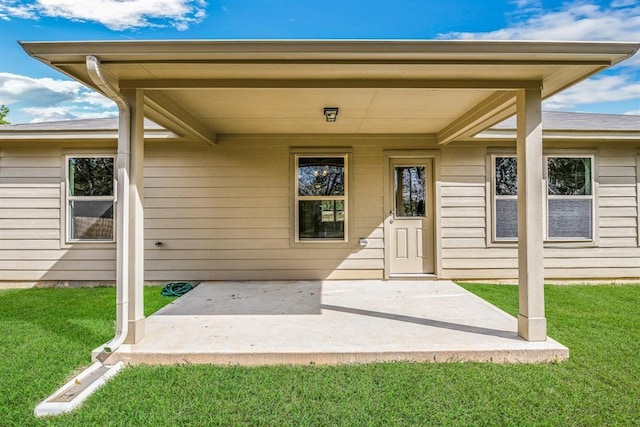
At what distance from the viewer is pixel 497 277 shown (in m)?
5.59

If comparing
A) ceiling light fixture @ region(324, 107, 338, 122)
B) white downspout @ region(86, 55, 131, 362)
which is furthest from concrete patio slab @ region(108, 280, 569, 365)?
ceiling light fixture @ region(324, 107, 338, 122)

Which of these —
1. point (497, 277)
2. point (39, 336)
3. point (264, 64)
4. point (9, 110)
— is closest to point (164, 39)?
point (264, 64)

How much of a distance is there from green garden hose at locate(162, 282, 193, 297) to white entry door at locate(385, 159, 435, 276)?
305 cm

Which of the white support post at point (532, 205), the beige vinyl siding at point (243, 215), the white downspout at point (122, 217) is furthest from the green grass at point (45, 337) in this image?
the white support post at point (532, 205)

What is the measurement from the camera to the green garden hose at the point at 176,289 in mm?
4863

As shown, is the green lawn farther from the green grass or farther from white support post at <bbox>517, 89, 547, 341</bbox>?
white support post at <bbox>517, 89, 547, 341</bbox>

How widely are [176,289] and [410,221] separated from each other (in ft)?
11.9

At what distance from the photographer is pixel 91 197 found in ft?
18.3

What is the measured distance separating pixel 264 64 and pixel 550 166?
4.92 m

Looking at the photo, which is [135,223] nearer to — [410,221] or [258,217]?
[258,217]

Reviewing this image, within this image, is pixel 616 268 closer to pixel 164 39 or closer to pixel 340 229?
pixel 340 229

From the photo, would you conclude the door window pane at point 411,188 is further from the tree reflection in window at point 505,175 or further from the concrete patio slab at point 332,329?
the concrete patio slab at point 332,329

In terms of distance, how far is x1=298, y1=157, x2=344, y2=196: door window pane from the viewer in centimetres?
560

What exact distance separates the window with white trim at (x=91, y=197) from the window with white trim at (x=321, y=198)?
9.59 ft
